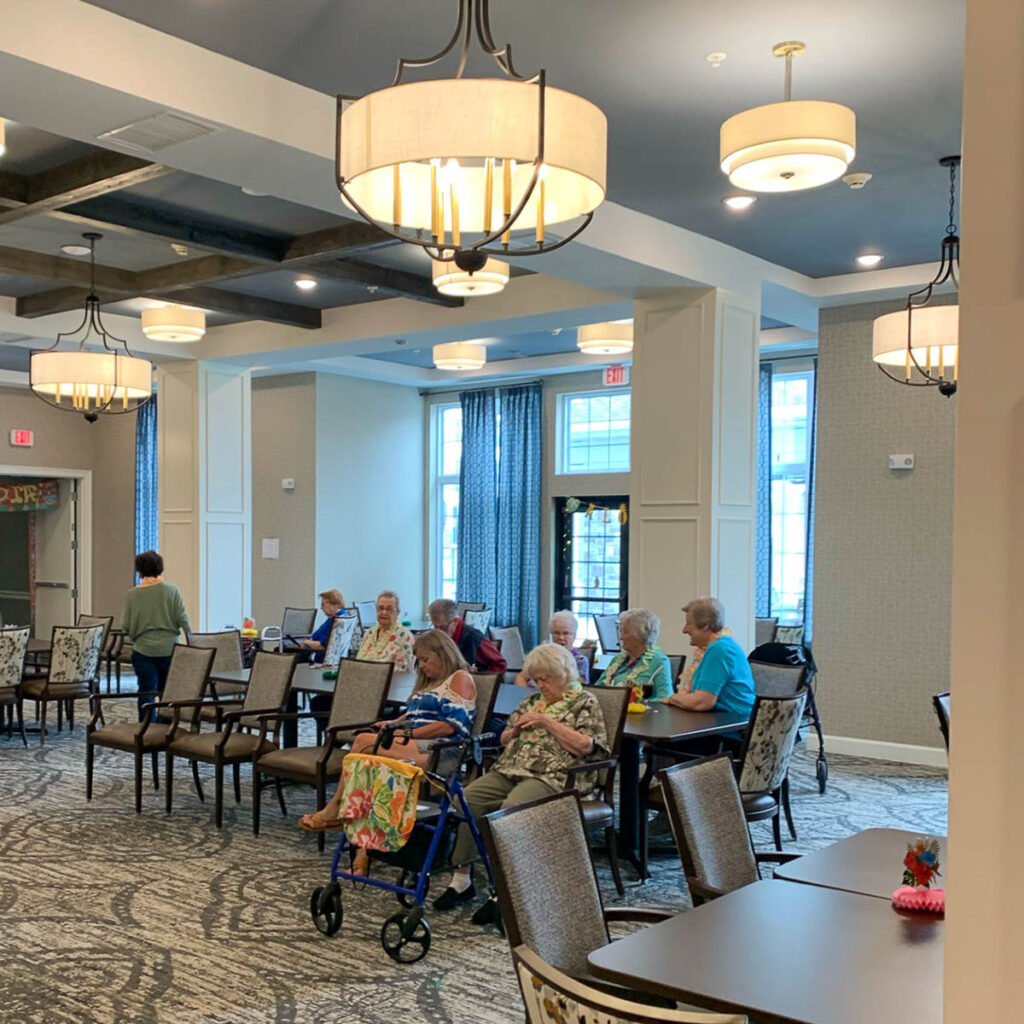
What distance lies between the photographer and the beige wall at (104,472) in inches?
547

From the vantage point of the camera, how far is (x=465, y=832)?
459 cm

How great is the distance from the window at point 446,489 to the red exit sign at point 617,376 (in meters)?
2.57

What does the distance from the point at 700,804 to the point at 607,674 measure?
10.0ft

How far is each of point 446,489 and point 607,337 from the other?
5458 mm

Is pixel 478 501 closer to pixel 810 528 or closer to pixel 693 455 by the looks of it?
pixel 810 528

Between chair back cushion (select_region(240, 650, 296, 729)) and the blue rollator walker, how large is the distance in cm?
166

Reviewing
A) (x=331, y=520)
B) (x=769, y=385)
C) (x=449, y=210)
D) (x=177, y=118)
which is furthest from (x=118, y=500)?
(x=449, y=210)

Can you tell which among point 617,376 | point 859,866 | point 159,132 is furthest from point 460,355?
point 859,866

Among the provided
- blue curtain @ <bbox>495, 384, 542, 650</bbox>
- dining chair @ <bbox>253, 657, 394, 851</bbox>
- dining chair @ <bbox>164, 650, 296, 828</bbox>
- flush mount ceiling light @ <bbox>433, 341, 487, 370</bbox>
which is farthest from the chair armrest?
blue curtain @ <bbox>495, 384, 542, 650</bbox>

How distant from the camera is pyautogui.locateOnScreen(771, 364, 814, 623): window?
35.2ft

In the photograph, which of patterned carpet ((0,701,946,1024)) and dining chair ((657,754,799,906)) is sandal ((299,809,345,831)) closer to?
patterned carpet ((0,701,946,1024))

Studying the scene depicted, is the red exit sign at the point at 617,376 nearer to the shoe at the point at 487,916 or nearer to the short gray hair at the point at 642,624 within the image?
the short gray hair at the point at 642,624

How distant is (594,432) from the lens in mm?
12625

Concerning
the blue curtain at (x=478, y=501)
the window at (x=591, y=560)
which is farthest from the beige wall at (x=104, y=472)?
the window at (x=591, y=560)
